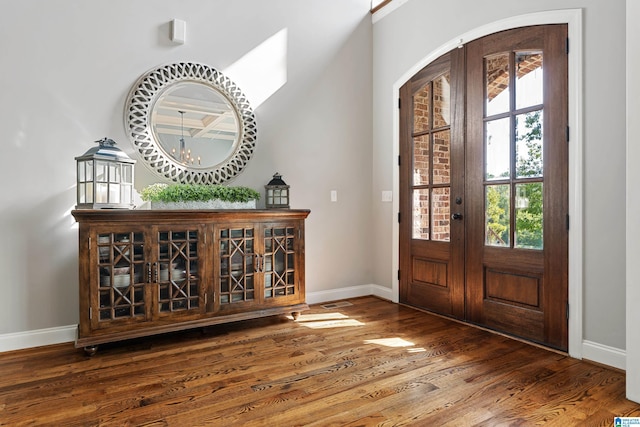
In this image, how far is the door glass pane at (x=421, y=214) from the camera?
140 inches

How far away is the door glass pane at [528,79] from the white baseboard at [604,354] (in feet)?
5.29

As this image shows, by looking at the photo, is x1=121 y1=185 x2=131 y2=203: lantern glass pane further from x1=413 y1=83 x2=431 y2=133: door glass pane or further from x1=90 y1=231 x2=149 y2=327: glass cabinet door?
x1=413 y1=83 x2=431 y2=133: door glass pane

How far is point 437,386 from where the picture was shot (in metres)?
2.08

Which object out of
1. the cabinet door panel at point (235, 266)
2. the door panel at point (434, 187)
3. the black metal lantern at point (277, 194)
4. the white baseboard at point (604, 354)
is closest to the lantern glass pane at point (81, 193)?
the cabinet door panel at point (235, 266)

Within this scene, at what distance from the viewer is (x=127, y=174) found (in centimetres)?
280

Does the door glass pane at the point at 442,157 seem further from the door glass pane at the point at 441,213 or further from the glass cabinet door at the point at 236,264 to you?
the glass cabinet door at the point at 236,264

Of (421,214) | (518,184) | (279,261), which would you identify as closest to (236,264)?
(279,261)

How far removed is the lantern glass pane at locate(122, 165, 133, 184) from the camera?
2.74m

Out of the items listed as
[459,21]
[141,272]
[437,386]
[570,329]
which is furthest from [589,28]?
[141,272]

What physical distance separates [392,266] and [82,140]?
291 cm

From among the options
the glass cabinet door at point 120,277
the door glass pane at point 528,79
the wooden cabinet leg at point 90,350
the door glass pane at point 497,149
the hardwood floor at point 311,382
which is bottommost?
the hardwood floor at point 311,382

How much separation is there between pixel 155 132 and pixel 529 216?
2.88 m

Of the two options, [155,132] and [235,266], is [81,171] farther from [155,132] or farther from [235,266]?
[235,266]

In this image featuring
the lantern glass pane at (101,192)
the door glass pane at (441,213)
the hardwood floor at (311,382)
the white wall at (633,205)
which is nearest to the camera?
the hardwood floor at (311,382)
